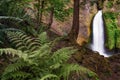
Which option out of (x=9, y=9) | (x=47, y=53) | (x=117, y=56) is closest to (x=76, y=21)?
(x=117, y=56)

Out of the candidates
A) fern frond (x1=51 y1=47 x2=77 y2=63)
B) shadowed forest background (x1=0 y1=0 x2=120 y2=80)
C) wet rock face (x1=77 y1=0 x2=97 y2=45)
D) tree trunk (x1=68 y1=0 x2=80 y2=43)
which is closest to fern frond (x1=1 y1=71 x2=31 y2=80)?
shadowed forest background (x1=0 y1=0 x2=120 y2=80)

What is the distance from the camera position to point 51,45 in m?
6.23

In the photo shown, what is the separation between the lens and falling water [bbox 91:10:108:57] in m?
14.9

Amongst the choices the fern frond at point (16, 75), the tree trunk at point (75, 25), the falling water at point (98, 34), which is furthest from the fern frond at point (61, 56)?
the falling water at point (98, 34)

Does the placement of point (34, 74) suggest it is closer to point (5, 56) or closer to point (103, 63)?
point (5, 56)

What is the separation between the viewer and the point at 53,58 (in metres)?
6.00

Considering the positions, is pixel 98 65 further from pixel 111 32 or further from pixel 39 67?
pixel 111 32

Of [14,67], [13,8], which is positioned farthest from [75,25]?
[14,67]

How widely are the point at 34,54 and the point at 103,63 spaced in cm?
455

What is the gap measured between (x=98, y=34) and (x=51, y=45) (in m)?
9.79

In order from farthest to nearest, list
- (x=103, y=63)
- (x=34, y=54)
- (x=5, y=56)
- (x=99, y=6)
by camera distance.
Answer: (x=99, y=6) < (x=103, y=63) < (x=5, y=56) < (x=34, y=54)

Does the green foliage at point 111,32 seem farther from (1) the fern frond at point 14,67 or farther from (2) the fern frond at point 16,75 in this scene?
(2) the fern frond at point 16,75

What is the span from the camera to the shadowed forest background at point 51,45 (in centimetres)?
577

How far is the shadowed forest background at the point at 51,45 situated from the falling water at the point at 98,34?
0.75 feet
